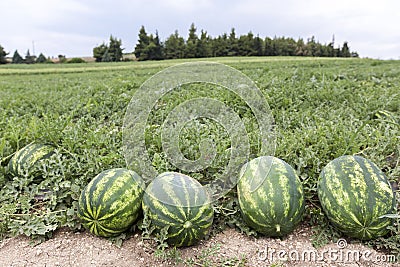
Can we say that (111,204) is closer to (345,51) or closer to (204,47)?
(204,47)

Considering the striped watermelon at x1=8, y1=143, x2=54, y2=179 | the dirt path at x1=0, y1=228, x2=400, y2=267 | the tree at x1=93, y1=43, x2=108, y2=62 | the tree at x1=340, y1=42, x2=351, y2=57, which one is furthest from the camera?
the tree at x1=93, y1=43, x2=108, y2=62

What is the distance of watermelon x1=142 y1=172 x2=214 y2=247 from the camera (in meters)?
2.32

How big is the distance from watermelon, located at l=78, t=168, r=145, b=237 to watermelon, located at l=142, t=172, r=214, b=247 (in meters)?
0.11

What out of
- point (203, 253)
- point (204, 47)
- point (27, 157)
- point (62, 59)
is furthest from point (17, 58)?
point (203, 253)

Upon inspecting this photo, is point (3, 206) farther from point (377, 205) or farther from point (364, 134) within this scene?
point (364, 134)

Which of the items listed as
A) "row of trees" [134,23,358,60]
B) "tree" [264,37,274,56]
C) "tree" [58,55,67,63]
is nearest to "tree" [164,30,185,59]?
"row of trees" [134,23,358,60]

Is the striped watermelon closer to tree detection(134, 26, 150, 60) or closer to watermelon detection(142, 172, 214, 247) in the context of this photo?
watermelon detection(142, 172, 214, 247)

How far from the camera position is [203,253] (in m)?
2.35

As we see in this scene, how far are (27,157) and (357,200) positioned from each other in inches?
109

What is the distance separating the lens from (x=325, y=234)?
2484 mm

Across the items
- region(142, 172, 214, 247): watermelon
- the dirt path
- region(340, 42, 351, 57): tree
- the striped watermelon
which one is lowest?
the dirt path

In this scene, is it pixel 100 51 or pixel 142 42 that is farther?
pixel 100 51

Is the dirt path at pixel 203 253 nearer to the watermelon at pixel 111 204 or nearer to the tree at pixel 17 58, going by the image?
the watermelon at pixel 111 204

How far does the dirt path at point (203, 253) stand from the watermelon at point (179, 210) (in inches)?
4.9
